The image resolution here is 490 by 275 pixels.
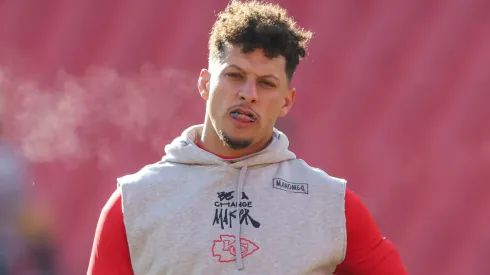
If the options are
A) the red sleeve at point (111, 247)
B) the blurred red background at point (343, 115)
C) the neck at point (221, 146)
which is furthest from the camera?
the blurred red background at point (343, 115)

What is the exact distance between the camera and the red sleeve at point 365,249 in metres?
1.65

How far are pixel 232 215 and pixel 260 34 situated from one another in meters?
0.33

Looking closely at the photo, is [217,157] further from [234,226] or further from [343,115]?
[343,115]

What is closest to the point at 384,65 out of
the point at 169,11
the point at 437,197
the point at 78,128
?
the point at 437,197

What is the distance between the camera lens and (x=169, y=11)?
9.51 feet

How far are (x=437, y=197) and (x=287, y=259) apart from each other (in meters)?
1.29

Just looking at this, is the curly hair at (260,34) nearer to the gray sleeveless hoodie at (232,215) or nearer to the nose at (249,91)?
the nose at (249,91)

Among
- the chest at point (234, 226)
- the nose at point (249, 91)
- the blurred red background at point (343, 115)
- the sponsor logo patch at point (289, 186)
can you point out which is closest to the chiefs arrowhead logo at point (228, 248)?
the chest at point (234, 226)

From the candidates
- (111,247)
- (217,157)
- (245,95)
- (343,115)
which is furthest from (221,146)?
(343,115)

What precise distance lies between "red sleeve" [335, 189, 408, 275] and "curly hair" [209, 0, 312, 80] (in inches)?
11.4

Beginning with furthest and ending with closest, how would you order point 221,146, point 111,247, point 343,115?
point 343,115
point 221,146
point 111,247

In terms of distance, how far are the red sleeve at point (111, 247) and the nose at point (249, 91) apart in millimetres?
287

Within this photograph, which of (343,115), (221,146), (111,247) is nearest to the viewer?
(111,247)

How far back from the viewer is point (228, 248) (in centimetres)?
161
